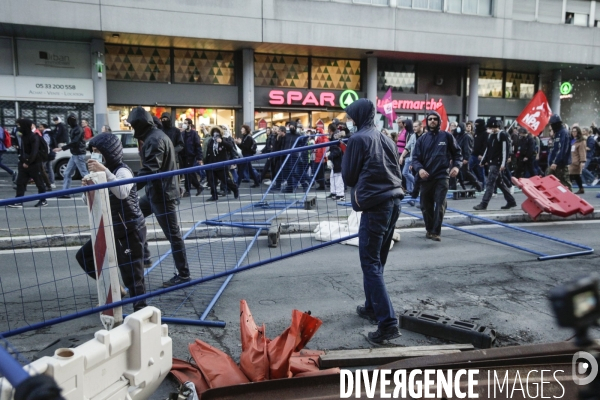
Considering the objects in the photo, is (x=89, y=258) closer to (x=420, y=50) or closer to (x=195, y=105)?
(x=195, y=105)

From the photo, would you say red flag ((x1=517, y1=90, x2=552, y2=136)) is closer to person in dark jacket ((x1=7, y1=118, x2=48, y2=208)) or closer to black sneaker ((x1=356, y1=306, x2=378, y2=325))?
black sneaker ((x1=356, y1=306, x2=378, y2=325))

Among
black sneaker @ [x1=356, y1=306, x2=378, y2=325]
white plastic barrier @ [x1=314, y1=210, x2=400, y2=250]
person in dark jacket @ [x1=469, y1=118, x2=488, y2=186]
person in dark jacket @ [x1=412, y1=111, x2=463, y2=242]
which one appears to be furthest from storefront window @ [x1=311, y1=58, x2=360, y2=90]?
black sneaker @ [x1=356, y1=306, x2=378, y2=325]

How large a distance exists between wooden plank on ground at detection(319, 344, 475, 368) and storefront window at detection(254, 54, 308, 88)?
23.7 m

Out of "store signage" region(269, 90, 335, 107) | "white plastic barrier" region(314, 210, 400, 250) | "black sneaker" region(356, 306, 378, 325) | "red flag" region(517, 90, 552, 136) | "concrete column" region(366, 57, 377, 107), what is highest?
"concrete column" region(366, 57, 377, 107)

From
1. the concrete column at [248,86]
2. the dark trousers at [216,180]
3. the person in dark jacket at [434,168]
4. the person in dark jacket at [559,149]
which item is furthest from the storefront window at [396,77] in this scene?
the person in dark jacket at [434,168]

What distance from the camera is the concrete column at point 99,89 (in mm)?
22688

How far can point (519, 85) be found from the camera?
32.4m

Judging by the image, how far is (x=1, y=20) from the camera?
19.9 m

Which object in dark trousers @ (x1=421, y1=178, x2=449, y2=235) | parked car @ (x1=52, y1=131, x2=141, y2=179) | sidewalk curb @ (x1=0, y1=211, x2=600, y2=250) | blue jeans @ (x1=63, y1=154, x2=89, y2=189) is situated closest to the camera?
sidewalk curb @ (x1=0, y1=211, x2=600, y2=250)

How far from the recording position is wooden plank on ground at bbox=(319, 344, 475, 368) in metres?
3.48

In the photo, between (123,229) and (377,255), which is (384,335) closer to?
(377,255)

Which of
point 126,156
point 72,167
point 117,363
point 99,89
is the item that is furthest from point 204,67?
point 117,363

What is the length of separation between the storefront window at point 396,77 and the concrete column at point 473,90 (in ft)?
10.8

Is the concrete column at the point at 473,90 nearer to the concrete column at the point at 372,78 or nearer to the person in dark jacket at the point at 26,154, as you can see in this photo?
the concrete column at the point at 372,78
